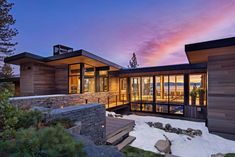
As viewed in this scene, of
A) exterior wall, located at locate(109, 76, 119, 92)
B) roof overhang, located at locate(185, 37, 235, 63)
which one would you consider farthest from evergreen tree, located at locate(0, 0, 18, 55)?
roof overhang, located at locate(185, 37, 235, 63)

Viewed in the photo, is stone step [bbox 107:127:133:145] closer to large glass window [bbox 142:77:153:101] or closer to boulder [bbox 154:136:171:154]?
boulder [bbox 154:136:171:154]

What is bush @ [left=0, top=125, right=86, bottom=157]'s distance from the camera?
5.57 ft

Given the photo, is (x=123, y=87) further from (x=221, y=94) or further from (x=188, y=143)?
(x=188, y=143)

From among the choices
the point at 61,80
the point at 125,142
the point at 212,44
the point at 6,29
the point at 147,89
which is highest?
the point at 6,29

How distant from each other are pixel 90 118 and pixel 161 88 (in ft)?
27.5

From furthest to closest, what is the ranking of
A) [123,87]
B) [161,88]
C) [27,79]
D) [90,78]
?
[123,87] < [161,88] < [90,78] < [27,79]

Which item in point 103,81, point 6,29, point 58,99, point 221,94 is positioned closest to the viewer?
point 221,94

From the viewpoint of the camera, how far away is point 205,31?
35.8 feet

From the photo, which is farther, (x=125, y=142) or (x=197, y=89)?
(x=197, y=89)

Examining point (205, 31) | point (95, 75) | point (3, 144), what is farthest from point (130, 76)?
point (3, 144)

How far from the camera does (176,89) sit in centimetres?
1123

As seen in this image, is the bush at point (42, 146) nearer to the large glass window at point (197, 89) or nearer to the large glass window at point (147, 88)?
the large glass window at point (197, 89)

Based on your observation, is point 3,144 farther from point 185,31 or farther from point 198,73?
point 185,31

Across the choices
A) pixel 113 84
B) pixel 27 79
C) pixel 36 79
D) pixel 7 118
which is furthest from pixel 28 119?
pixel 113 84
